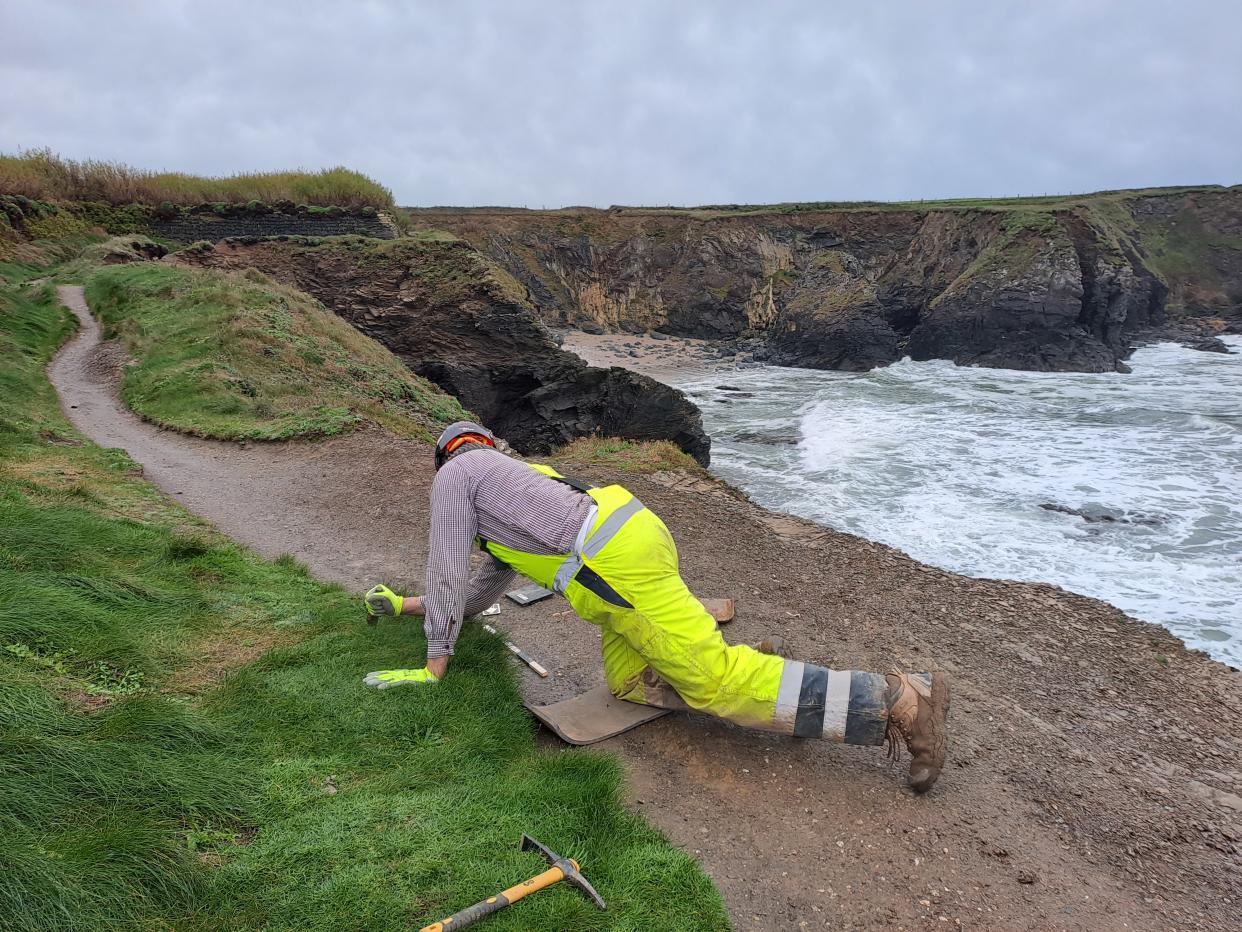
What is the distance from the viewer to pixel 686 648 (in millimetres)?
3590

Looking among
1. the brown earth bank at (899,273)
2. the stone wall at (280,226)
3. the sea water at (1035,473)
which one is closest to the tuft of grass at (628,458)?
the sea water at (1035,473)

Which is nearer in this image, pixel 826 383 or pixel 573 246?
pixel 826 383

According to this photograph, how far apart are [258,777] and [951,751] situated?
3.77 metres

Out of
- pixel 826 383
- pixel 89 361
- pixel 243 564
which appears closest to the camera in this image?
pixel 243 564

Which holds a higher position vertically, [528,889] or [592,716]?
[528,889]

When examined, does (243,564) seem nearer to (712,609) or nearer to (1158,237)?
(712,609)

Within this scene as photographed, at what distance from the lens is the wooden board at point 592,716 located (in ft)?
13.1

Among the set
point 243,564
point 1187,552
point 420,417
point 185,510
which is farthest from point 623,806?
point 1187,552

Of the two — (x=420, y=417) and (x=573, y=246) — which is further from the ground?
(x=573, y=246)

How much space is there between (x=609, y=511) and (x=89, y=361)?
1743 cm

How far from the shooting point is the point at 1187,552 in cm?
1315

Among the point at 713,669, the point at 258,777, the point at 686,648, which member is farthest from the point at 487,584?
the point at 258,777

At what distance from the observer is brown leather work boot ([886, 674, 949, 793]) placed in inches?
140

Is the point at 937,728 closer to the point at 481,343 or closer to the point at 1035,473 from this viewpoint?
the point at 1035,473
